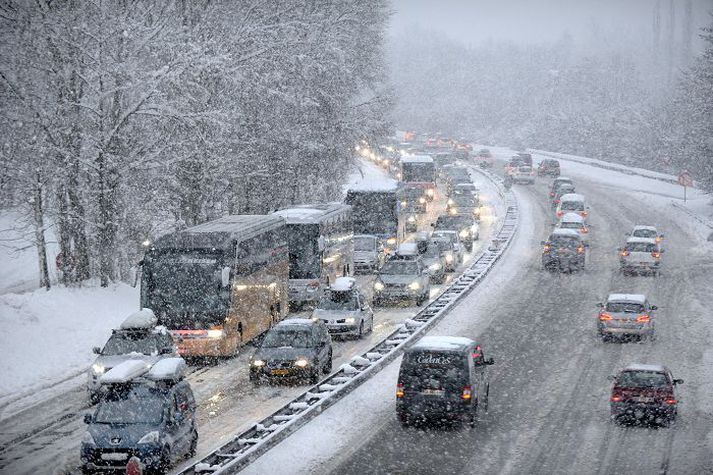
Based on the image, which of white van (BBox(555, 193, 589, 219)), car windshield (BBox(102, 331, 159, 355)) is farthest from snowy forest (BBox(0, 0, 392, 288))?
white van (BBox(555, 193, 589, 219))

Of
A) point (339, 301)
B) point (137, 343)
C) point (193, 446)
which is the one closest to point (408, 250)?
point (339, 301)

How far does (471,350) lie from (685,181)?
54687 mm

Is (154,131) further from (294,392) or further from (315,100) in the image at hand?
(294,392)

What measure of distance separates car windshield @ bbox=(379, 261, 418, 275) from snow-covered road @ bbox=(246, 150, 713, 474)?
2.52 m

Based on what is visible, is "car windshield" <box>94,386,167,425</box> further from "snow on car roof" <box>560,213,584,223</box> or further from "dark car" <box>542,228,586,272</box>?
"snow on car roof" <box>560,213,584,223</box>

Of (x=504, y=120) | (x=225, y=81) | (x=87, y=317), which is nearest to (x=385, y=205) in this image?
(x=225, y=81)

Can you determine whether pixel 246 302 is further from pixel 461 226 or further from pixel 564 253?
pixel 461 226

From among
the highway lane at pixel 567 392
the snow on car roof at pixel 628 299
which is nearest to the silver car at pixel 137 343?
the highway lane at pixel 567 392

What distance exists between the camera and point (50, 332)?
30.9 meters

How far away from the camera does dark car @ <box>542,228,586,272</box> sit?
49.1 meters

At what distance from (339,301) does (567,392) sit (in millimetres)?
9291

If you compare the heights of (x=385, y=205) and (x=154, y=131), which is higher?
(x=154, y=131)

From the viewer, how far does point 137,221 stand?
155ft

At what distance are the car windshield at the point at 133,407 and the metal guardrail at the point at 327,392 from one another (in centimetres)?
126
